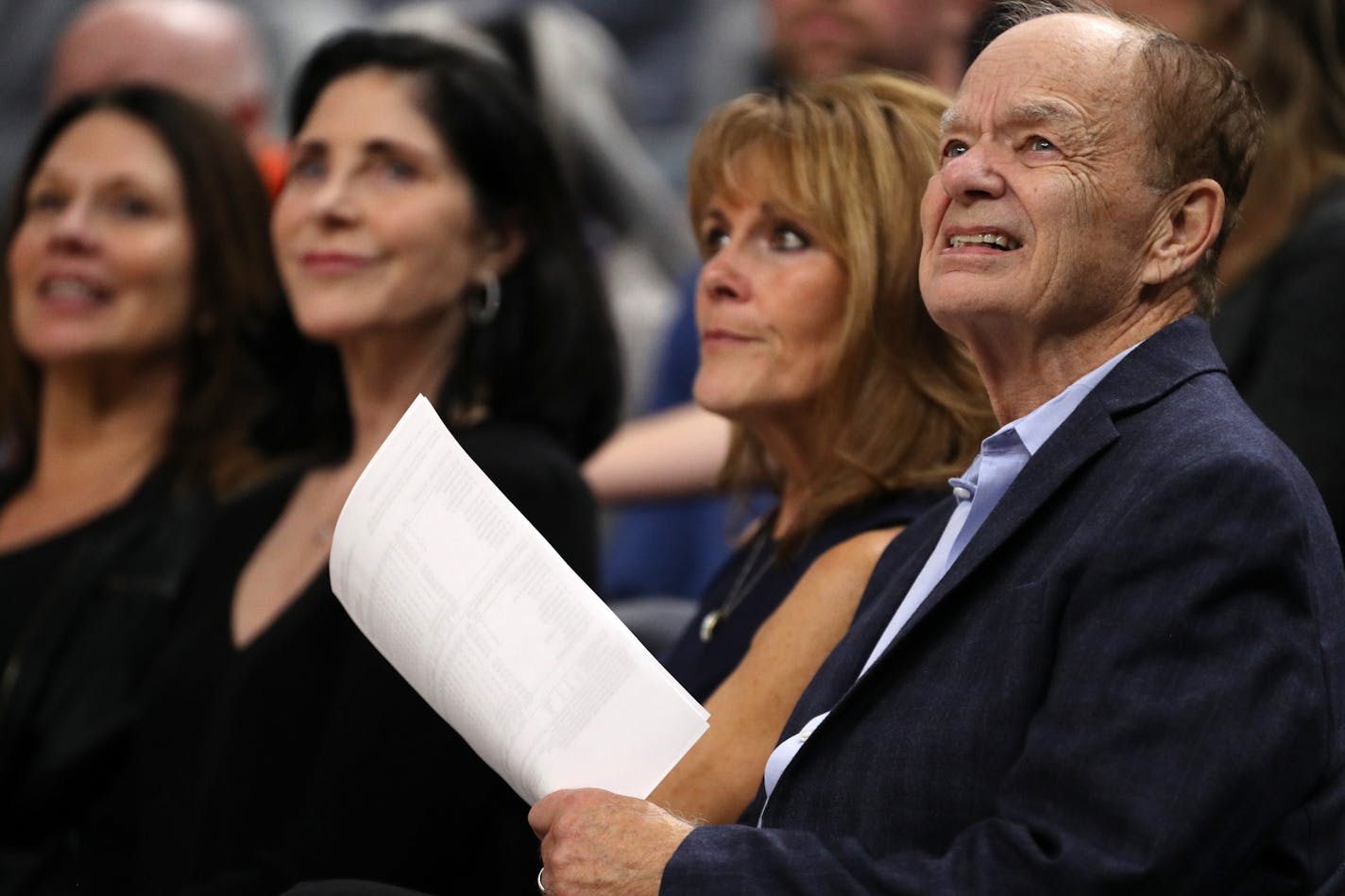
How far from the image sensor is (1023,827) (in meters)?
1.52

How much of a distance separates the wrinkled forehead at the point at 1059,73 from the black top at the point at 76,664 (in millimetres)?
1799

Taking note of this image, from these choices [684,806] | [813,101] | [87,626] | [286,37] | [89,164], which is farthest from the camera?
[286,37]

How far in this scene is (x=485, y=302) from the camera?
9.97 ft

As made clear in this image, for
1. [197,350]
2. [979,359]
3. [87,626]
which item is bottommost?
[87,626]

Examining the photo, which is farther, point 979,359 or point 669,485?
point 669,485

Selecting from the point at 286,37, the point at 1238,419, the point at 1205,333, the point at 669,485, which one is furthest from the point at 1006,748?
the point at 286,37

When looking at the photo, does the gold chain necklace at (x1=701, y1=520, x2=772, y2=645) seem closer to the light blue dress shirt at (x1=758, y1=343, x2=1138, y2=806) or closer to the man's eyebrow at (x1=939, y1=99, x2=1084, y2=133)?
the light blue dress shirt at (x1=758, y1=343, x2=1138, y2=806)

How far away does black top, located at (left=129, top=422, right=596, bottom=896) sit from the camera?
7.99 ft

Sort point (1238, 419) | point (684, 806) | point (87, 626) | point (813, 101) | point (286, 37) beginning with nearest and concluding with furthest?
point (1238, 419) → point (684, 806) → point (813, 101) → point (87, 626) → point (286, 37)

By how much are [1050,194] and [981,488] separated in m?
0.28

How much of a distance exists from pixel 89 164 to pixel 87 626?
919 mm

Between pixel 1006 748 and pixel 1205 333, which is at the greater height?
pixel 1205 333

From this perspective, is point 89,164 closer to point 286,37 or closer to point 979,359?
point 979,359

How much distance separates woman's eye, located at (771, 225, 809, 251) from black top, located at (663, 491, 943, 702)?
0.33m
